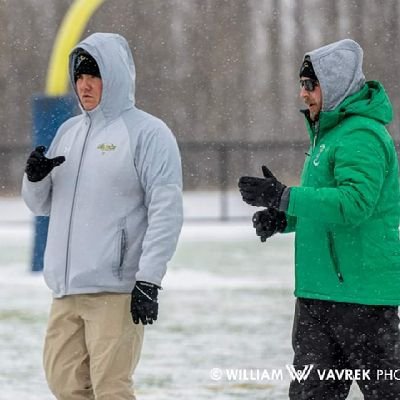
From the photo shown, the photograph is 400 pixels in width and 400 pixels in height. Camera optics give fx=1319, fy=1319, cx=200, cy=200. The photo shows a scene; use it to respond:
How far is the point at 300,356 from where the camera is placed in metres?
4.23

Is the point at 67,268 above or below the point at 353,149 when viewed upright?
below

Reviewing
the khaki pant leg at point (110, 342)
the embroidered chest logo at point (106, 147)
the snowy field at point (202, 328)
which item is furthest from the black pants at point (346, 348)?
the snowy field at point (202, 328)

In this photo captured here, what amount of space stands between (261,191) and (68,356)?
88cm

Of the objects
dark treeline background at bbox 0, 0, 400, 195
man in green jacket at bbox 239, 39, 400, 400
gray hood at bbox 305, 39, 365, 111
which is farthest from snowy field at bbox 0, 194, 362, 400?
dark treeline background at bbox 0, 0, 400, 195

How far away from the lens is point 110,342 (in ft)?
14.1

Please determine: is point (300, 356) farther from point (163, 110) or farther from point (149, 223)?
point (163, 110)

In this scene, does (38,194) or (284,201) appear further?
(38,194)

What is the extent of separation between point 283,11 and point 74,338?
24.4 meters

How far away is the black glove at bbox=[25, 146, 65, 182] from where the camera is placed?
14.5 ft

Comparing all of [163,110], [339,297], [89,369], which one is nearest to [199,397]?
[89,369]

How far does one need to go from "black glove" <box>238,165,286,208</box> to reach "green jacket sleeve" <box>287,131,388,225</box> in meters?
0.05

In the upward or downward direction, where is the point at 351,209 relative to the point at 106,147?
downward

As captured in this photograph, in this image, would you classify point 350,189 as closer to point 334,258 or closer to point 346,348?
point 334,258

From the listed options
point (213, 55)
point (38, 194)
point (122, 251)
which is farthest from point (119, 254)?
point (213, 55)
